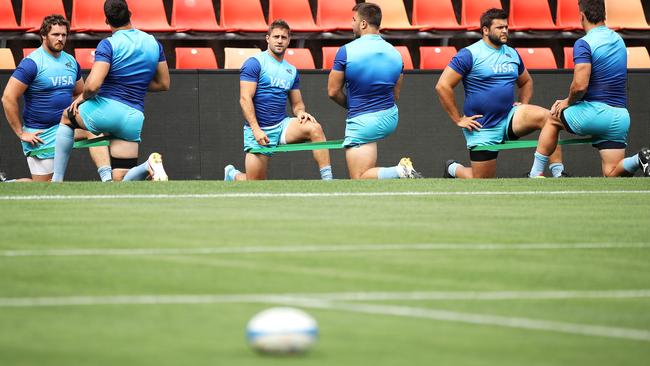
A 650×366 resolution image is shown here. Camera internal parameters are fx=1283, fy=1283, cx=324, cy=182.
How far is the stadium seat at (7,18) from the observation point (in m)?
15.8

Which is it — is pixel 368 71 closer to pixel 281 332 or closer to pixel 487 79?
pixel 487 79

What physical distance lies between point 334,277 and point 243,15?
39.0 ft

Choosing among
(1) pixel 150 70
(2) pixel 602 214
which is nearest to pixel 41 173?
(1) pixel 150 70

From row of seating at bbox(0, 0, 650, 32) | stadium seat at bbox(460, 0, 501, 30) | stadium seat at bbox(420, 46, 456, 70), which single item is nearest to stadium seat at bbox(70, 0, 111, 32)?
row of seating at bbox(0, 0, 650, 32)

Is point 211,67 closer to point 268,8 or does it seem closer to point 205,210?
point 268,8

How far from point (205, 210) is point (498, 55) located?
534cm

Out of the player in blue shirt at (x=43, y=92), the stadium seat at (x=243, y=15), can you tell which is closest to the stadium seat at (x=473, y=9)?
the stadium seat at (x=243, y=15)

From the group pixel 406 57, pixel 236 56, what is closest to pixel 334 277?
pixel 236 56

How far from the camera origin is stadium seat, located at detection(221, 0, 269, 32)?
16359 millimetres

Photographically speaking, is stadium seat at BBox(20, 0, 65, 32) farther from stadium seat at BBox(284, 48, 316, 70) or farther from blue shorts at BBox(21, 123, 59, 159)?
blue shorts at BBox(21, 123, 59, 159)

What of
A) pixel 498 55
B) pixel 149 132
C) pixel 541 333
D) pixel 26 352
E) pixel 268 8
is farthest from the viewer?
pixel 268 8

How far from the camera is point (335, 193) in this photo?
9.10m

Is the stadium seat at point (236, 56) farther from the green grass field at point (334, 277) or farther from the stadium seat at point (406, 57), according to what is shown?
the green grass field at point (334, 277)

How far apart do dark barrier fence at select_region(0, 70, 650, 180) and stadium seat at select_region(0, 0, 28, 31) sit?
1884 mm
